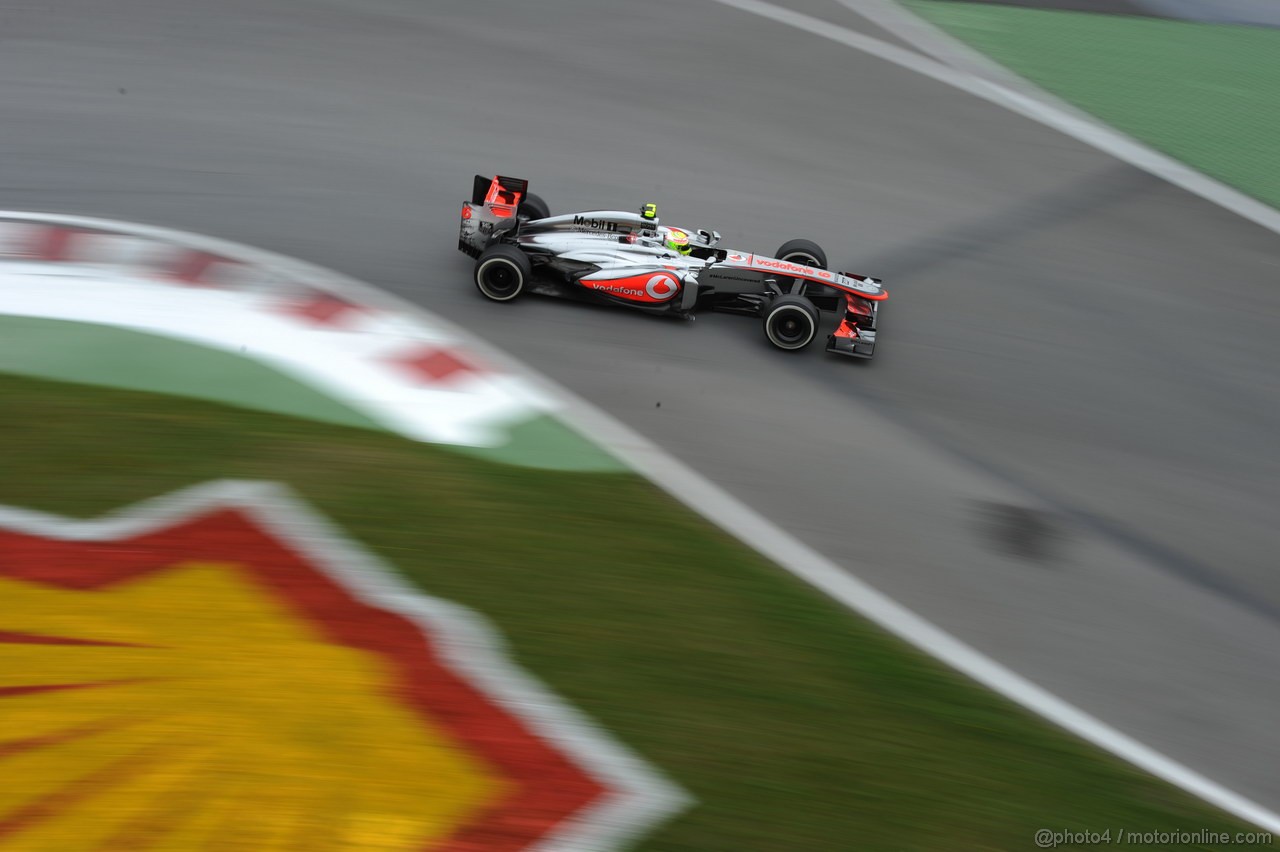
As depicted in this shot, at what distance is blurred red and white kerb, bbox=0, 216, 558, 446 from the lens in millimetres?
7340

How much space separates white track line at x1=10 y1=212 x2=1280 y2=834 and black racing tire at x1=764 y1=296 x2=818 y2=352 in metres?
1.68

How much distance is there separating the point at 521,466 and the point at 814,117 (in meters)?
7.65

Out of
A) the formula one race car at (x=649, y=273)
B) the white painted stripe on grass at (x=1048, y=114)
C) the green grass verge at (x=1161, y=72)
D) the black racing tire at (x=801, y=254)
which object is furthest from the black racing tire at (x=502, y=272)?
the green grass verge at (x=1161, y=72)

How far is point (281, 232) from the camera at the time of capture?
9.24 m

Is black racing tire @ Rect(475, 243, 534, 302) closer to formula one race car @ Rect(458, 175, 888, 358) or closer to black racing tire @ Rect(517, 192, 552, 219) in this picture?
formula one race car @ Rect(458, 175, 888, 358)

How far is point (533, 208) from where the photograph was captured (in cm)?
920

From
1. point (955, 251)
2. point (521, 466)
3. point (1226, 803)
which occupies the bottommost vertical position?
point (1226, 803)

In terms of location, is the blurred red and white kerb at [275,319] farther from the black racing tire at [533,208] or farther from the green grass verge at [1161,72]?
the green grass verge at [1161,72]

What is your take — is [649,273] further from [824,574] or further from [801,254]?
[824,574]

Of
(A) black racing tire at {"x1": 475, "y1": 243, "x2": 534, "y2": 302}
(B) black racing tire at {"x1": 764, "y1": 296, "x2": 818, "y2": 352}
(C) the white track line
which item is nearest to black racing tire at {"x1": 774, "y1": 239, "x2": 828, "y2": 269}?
(B) black racing tire at {"x1": 764, "y1": 296, "x2": 818, "y2": 352}

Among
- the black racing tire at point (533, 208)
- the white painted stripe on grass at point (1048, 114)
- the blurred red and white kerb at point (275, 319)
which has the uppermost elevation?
the white painted stripe on grass at point (1048, 114)

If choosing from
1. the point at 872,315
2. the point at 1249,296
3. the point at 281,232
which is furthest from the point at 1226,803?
the point at 281,232

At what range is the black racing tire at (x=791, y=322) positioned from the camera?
8.27m

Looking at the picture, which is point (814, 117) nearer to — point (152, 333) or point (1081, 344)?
point (1081, 344)
